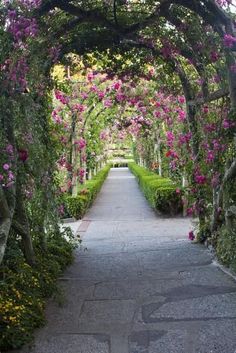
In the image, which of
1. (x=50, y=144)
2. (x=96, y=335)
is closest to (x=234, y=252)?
(x=96, y=335)

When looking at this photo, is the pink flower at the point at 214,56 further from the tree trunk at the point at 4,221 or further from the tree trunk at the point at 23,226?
the tree trunk at the point at 4,221

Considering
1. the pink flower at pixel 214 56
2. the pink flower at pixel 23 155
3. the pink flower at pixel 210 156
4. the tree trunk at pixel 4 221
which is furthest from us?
the pink flower at pixel 210 156

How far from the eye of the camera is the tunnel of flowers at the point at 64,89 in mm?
4422

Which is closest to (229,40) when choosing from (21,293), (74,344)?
(21,293)

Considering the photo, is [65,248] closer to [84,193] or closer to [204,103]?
[204,103]

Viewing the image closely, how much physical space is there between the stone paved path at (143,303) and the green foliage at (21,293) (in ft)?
0.50

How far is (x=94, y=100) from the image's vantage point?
1472 cm

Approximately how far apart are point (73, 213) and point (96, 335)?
9.15 meters

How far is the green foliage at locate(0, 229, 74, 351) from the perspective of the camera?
3.87 m

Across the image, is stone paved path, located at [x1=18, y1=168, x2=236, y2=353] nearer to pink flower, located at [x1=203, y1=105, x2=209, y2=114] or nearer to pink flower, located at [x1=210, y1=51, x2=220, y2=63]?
pink flower, located at [x1=203, y1=105, x2=209, y2=114]

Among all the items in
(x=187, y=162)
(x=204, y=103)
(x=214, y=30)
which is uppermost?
(x=214, y=30)

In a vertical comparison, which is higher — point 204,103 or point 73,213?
point 204,103

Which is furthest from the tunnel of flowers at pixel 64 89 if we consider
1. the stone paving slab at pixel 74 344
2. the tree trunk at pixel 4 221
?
the stone paving slab at pixel 74 344

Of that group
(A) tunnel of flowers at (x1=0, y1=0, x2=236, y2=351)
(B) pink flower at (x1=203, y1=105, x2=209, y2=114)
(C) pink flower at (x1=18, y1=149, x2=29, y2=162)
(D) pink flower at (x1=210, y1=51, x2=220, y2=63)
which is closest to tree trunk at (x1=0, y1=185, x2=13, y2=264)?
(A) tunnel of flowers at (x1=0, y1=0, x2=236, y2=351)
